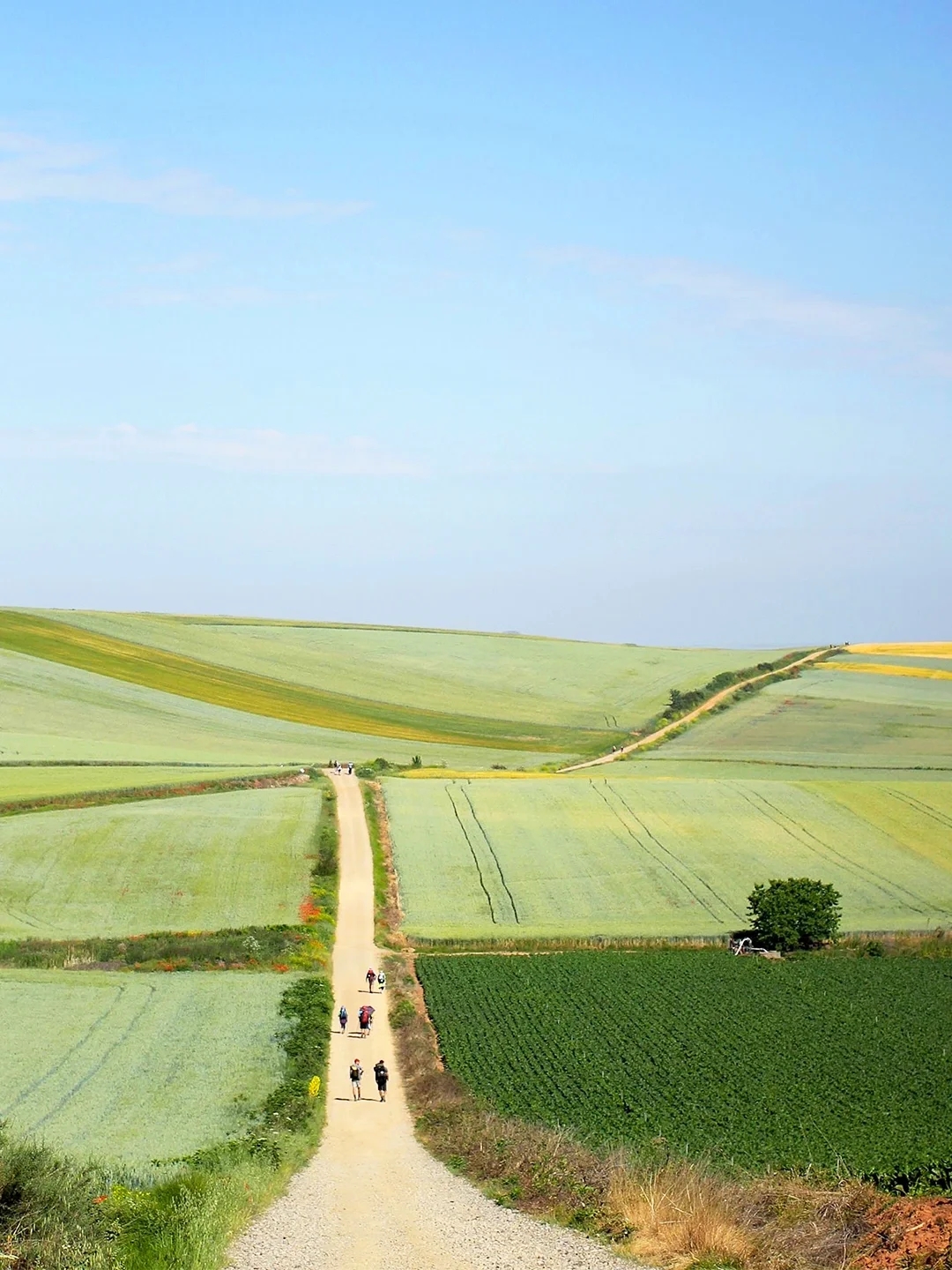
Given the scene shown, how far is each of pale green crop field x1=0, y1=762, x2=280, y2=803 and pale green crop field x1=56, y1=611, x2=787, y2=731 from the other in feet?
134

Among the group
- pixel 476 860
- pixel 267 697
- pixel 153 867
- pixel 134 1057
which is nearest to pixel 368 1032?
pixel 134 1057

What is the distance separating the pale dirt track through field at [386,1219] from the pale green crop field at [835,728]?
58605 mm

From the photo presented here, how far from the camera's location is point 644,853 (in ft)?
206

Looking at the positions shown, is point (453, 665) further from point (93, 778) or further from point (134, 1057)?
point (134, 1057)

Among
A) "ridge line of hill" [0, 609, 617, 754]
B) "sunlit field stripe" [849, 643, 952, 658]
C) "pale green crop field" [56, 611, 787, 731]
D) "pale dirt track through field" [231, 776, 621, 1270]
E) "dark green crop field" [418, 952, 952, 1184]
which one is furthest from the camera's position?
"sunlit field stripe" [849, 643, 952, 658]

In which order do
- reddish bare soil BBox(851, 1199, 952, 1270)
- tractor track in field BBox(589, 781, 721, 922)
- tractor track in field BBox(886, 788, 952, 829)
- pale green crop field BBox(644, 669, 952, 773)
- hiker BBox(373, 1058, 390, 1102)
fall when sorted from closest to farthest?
reddish bare soil BBox(851, 1199, 952, 1270)
hiker BBox(373, 1058, 390, 1102)
tractor track in field BBox(589, 781, 721, 922)
tractor track in field BBox(886, 788, 952, 829)
pale green crop field BBox(644, 669, 952, 773)

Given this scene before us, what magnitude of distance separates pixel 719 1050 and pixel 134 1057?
15.3m

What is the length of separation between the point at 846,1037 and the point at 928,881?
2377cm

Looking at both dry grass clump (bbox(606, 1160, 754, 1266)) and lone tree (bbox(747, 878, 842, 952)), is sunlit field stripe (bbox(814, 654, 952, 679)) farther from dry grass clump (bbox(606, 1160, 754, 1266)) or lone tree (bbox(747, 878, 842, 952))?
dry grass clump (bbox(606, 1160, 754, 1266))

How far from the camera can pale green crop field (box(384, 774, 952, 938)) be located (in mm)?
54312

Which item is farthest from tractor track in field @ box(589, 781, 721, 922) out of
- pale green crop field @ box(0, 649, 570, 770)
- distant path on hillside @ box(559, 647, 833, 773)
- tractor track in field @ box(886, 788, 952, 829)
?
pale green crop field @ box(0, 649, 570, 770)

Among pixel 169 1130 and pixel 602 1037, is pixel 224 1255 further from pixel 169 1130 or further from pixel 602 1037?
pixel 602 1037

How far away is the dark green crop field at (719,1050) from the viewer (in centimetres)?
3009

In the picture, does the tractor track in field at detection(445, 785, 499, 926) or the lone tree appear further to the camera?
the tractor track in field at detection(445, 785, 499, 926)
